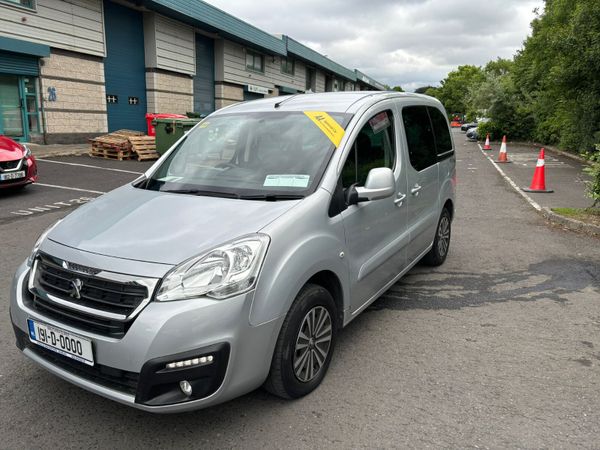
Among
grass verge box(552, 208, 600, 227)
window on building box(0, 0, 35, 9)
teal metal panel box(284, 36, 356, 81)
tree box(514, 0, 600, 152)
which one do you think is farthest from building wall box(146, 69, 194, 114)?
grass verge box(552, 208, 600, 227)

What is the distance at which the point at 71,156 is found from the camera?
14.6m

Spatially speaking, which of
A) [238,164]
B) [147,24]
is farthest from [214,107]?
[238,164]

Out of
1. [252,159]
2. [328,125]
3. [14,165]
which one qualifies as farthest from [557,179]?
[14,165]

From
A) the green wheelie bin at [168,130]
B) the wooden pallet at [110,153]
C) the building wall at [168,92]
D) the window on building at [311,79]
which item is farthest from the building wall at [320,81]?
the wooden pallet at [110,153]

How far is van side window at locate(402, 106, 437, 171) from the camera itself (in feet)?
13.8

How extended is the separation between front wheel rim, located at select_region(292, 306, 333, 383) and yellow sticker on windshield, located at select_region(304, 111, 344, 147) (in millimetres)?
1167

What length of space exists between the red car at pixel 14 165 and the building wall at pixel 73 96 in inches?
340

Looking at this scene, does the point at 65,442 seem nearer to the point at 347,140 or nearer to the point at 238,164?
the point at 238,164

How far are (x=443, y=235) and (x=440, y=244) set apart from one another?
4.9 inches

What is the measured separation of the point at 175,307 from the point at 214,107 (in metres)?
25.7

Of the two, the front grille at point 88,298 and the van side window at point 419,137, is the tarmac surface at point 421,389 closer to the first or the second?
the front grille at point 88,298

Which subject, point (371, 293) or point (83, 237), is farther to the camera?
point (371, 293)

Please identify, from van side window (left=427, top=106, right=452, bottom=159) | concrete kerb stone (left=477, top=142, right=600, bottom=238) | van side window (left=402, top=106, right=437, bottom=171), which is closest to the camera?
van side window (left=402, top=106, right=437, bottom=171)

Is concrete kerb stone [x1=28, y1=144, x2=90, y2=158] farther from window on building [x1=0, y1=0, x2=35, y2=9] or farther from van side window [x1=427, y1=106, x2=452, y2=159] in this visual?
van side window [x1=427, y1=106, x2=452, y2=159]
